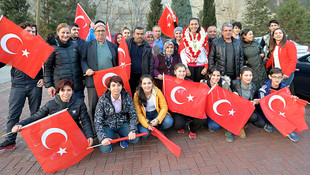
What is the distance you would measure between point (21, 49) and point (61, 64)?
65cm

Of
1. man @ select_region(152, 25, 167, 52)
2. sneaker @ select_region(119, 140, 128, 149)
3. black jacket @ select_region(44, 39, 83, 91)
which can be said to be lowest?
sneaker @ select_region(119, 140, 128, 149)

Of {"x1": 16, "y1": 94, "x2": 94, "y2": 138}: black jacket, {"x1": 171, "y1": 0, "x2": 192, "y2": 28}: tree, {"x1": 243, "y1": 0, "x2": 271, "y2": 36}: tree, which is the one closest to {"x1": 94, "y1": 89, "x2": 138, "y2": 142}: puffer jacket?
{"x1": 16, "y1": 94, "x2": 94, "y2": 138}: black jacket

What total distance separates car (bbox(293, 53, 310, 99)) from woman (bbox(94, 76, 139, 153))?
5.09 metres

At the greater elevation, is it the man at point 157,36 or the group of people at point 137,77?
the man at point 157,36

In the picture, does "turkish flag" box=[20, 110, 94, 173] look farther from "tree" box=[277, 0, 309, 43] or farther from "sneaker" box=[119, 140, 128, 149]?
"tree" box=[277, 0, 309, 43]

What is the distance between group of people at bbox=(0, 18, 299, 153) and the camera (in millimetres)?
3282

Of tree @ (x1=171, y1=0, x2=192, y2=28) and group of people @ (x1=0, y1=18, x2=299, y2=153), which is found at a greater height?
tree @ (x1=171, y1=0, x2=192, y2=28)

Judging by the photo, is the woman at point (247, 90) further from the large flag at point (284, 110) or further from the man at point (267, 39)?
the man at point (267, 39)

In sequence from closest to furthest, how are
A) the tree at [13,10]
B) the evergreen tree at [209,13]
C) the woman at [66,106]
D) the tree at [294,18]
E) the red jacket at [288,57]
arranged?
the woman at [66,106] → the red jacket at [288,57] → the tree at [13,10] → the evergreen tree at [209,13] → the tree at [294,18]

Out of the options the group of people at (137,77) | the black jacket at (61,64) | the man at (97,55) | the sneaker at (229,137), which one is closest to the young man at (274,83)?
the group of people at (137,77)

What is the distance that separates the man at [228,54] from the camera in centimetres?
416

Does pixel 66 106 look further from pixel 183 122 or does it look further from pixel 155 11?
pixel 155 11

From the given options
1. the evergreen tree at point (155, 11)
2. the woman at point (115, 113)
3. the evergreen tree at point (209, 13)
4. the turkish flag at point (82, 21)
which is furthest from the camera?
the evergreen tree at point (209, 13)

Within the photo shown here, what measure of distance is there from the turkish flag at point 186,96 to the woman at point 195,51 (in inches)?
22.6
